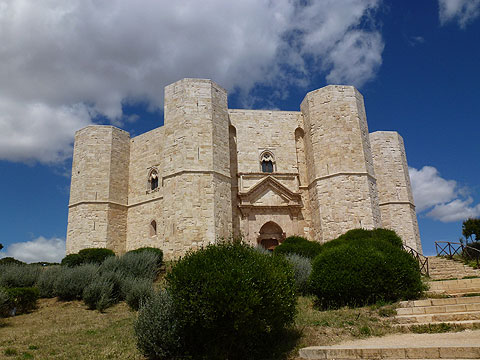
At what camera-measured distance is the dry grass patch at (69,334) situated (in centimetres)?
621

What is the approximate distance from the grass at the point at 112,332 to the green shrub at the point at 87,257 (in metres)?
6.13

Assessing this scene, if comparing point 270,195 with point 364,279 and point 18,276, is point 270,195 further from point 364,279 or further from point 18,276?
point 364,279

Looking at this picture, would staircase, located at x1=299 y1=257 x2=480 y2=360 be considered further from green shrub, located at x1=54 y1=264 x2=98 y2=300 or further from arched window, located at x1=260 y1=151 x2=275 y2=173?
arched window, located at x1=260 y1=151 x2=275 y2=173

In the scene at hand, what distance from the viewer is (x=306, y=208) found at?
1905cm

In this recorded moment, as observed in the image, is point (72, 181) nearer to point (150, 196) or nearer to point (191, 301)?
point (150, 196)

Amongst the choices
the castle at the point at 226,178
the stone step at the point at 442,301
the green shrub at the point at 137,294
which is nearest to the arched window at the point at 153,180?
the castle at the point at 226,178

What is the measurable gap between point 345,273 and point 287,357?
9.16 ft

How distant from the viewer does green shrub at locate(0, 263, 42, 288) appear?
12.1 meters

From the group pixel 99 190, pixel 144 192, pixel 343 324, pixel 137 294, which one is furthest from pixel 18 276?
pixel 343 324

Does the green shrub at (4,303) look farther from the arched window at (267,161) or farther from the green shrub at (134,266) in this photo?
the arched window at (267,161)

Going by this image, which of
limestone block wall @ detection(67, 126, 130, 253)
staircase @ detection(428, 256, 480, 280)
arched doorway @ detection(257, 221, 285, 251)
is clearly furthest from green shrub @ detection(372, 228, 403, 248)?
limestone block wall @ detection(67, 126, 130, 253)

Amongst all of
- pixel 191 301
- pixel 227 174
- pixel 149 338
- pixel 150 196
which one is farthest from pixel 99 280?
pixel 150 196

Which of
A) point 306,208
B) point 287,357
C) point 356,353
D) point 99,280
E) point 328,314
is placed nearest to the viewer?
point 356,353

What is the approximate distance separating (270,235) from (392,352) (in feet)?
46.0
